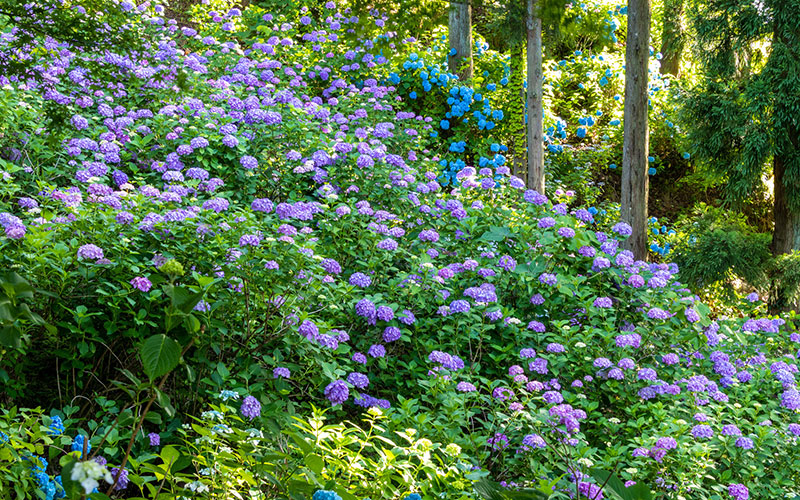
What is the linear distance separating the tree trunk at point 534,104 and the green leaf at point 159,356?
578 centimetres

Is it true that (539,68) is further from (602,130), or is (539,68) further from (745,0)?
(602,130)

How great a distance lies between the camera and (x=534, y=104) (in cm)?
698

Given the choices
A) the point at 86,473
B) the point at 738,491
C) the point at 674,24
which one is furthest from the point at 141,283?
the point at 674,24

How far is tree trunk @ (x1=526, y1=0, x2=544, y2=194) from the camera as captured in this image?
6824 mm

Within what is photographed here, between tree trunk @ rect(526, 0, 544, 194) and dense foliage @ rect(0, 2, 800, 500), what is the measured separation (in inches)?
60.8

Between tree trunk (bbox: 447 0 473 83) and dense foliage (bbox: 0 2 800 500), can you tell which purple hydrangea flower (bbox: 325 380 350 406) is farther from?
tree trunk (bbox: 447 0 473 83)

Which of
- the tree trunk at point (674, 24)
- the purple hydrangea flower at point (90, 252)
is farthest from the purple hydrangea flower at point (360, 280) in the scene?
the tree trunk at point (674, 24)

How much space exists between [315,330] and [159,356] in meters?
1.38

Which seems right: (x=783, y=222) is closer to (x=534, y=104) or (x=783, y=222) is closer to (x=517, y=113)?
(x=534, y=104)

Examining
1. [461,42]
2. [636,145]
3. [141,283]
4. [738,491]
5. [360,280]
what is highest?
[461,42]

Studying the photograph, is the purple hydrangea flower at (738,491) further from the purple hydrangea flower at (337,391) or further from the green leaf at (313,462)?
the green leaf at (313,462)

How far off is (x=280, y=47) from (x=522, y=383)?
572 centimetres

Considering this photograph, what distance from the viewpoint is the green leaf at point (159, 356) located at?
1.47m

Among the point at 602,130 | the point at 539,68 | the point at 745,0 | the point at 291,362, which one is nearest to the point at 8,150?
the point at 291,362
